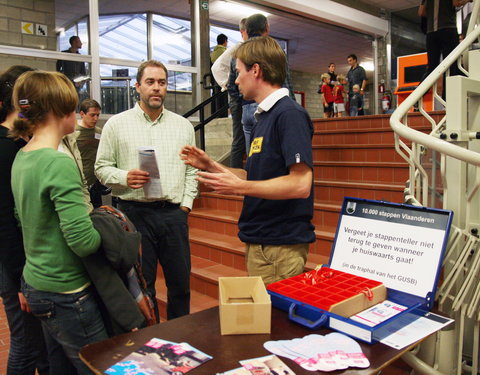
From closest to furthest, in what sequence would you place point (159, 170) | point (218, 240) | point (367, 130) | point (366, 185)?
1. point (159, 170)
2. point (366, 185)
3. point (218, 240)
4. point (367, 130)

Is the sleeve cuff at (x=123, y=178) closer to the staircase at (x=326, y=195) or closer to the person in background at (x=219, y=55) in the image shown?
the staircase at (x=326, y=195)

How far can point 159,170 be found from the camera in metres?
2.36

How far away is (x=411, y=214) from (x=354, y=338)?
54 cm

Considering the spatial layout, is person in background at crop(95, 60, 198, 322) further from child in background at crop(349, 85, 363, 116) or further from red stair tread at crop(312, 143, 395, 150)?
child in background at crop(349, 85, 363, 116)

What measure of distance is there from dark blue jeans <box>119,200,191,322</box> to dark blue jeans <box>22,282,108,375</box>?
948mm

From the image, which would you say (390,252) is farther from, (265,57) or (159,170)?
(159,170)

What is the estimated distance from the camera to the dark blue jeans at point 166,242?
237 centimetres

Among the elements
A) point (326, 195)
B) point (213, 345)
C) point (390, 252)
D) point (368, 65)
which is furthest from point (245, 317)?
point (368, 65)

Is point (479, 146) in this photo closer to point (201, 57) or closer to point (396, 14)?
point (201, 57)

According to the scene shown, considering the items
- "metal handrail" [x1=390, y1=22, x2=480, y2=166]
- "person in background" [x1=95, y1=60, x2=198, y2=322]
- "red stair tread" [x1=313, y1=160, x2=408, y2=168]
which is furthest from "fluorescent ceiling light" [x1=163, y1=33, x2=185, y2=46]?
"metal handrail" [x1=390, y1=22, x2=480, y2=166]

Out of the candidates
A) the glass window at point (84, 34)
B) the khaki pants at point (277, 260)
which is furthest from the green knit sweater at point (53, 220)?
the glass window at point (84, 34)

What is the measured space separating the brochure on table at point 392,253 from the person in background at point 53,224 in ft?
2.12

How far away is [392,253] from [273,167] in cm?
52

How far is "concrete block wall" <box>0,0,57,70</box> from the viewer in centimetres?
550
